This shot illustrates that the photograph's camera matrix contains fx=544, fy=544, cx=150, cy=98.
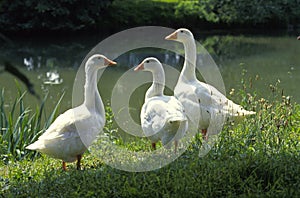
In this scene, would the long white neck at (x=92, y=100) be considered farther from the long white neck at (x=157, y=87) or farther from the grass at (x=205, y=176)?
the long white neck at (x=157, y=87)

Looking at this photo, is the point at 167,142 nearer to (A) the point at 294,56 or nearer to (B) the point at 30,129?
(B) the point at 30,129

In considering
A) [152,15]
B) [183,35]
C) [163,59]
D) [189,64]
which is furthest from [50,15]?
[189,64]

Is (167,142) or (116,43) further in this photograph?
(116,43)

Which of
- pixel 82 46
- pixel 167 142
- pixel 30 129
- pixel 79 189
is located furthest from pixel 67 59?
pixel 79 189

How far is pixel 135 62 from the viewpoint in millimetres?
17375

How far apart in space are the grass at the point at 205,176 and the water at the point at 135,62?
4358 millimetres

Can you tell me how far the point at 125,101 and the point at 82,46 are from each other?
10313 millimetres

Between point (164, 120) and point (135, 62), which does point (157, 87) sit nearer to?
point (164, 120)

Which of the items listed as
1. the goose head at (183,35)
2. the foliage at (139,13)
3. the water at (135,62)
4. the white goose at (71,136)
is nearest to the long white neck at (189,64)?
the goose head at (183,35)

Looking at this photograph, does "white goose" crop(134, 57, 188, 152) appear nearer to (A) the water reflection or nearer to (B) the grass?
(B) the grass

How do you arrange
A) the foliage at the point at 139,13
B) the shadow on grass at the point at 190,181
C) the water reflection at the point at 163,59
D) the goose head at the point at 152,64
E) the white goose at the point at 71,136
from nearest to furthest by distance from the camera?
1. the shadow on grass at the point at 190,181
2. the white goose at the point at 71,136
3. the goose head at the point at 152,64
4. the water reflection at the point at 163,59
5. the foliage at the point at 139,13

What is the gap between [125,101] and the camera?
11039mm

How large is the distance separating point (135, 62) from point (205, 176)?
43.7ft

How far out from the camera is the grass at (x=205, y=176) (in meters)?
4.01
